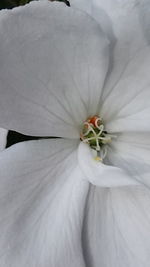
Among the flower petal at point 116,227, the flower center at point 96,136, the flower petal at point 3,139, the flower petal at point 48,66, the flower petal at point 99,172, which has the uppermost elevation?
the flower petal at point 48,66

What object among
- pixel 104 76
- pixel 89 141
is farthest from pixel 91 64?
pixel 89 141

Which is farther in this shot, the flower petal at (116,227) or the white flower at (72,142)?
the flower petal at (116,227)

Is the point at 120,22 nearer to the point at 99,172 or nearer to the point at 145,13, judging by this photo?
the point at 145,13

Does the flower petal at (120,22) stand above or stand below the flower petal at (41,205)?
above

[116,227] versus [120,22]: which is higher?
[120,22]

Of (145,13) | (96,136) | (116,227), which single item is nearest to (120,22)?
(145,13)

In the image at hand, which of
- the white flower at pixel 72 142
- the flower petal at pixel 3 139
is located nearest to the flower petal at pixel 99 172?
the white flower at pixel 72 142

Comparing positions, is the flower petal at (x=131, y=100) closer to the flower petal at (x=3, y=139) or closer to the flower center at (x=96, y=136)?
the flower center at (x=96, y=136)

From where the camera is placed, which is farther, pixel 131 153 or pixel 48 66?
pixel 131 153

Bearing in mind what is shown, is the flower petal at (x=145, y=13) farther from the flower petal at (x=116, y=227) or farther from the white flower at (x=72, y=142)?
the flower petal at (x=116, y=227)
